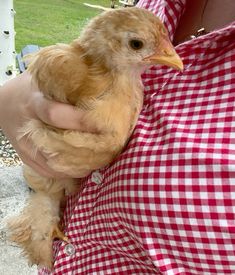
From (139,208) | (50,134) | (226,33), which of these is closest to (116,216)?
(139,208)

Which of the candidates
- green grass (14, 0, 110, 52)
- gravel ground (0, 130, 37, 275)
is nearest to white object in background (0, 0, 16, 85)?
gravel ground (0, 130, 37, 275)

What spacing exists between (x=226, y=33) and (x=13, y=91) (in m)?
0.36

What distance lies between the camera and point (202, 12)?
666 mm

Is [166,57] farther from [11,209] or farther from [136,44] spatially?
[11,209]

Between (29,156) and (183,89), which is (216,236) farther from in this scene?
(29,156)

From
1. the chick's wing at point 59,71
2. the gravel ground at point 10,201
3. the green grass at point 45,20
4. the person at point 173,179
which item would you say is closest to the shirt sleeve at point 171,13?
the person at point 173,179

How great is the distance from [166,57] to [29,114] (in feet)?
0.76

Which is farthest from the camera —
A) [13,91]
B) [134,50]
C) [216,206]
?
[13,91]

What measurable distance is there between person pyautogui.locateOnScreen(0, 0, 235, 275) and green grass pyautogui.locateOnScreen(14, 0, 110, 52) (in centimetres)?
228

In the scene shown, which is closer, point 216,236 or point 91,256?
point 216,236

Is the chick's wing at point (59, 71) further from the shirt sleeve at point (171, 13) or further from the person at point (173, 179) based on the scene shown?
the shirt sleeve at point (171, 13)

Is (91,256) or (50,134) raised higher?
(50,134)

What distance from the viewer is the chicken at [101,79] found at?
0.60 m

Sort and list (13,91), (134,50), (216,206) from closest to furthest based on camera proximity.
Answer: (216,206), (134,50), (13,91)
